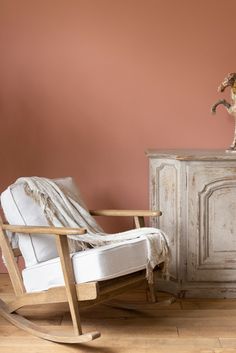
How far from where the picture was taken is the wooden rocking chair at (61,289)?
243cm

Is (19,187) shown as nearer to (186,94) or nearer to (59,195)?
(59,195)

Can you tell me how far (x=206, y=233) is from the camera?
3086mm

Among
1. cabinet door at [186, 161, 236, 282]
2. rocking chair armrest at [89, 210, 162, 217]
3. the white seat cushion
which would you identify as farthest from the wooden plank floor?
rocking chair armrest at [89, 210, 162, 217]

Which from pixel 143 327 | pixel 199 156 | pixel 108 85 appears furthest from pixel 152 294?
pixel 108 85

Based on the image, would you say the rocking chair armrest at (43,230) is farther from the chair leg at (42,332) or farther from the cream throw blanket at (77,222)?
the chair leg at (42,332)

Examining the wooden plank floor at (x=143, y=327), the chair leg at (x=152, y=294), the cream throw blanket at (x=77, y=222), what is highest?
the cream throw blanket at (x=77, y=222)

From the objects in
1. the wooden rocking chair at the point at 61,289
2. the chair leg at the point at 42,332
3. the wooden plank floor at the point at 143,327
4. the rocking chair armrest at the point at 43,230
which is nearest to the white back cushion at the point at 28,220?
the wooden rocking chair at the point at 61,289

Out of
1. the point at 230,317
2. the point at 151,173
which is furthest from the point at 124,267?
the point at 151,173

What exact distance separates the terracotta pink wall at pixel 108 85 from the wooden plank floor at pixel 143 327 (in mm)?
836

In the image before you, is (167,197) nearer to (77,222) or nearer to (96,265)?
(77,222)

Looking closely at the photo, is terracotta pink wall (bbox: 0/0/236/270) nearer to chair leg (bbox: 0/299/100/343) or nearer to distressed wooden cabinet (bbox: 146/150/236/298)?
distressed wooden cabinet (bbox: 146/150/236/298)

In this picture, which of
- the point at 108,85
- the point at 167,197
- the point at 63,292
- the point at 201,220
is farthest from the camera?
the point at 108,85

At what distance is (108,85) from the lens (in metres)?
3.51

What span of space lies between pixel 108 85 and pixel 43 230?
4.46 feet
